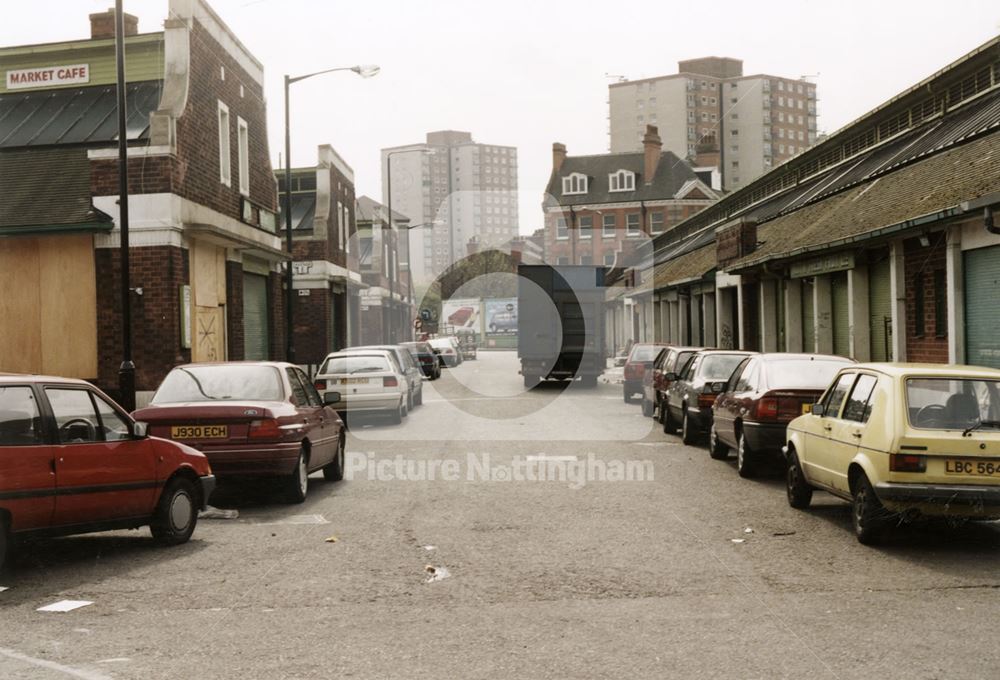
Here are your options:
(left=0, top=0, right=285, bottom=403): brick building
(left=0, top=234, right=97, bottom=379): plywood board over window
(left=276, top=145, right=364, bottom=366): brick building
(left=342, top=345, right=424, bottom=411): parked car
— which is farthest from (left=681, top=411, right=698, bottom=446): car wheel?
(left=276, top=145, right=364, bottom=366): brick building

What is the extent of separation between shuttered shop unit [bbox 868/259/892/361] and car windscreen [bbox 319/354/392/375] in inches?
409

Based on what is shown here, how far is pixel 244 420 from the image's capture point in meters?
10.8

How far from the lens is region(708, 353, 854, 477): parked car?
40.8 ft

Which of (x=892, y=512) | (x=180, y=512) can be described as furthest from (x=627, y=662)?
(x=180, y=512)

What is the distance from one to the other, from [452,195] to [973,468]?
17382 cm

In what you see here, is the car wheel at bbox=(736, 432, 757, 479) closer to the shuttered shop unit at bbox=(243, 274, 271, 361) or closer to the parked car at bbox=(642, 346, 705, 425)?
the parked car at bbox=(642, 346, 705, 425)

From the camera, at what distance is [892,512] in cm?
827

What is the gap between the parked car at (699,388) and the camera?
16.5m

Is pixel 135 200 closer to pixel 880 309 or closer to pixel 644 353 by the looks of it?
pixel 644 353

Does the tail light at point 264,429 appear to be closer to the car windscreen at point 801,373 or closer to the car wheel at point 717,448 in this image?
the car windscreen at point 801,373

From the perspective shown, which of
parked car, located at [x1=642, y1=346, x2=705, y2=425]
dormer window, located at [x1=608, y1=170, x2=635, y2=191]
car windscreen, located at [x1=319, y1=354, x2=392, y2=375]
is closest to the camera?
parked car, located at [x1=642, y1=346, x2=705, y2=425]

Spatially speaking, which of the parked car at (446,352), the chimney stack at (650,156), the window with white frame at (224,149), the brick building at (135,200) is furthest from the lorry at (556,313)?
the chimney stack at (650,156)

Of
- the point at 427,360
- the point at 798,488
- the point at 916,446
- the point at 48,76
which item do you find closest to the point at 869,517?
the point at 916,446

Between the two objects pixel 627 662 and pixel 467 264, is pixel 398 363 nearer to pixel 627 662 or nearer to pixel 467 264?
pixel 627 662
